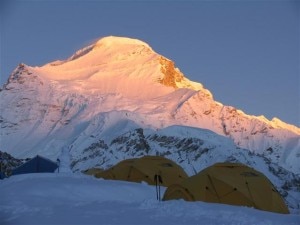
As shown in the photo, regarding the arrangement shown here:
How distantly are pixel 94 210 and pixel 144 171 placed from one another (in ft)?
68.6

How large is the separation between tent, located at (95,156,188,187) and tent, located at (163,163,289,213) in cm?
991

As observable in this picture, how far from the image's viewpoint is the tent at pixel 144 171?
3769 centimetres

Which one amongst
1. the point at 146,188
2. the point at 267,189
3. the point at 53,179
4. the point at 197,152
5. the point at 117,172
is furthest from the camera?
the point at 197,152

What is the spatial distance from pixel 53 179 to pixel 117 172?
1565 cm

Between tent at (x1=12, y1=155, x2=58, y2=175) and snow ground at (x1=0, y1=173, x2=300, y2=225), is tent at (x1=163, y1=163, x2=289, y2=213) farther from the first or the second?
tent at (x1=12, y1=155, x2=58, y2=175)

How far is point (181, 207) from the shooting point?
17453 millimetres

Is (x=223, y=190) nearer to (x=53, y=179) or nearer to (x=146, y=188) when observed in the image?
(x=146, y=188)

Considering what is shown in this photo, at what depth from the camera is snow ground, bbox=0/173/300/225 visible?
1570cm

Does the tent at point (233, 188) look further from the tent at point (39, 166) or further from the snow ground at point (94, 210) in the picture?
the tent at point (39, 166)

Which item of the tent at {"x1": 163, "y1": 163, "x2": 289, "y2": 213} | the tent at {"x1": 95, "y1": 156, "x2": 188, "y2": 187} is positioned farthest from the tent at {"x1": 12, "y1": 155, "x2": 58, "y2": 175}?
the tent at {"x1": 163, "y1": 163, "x2": 289, "y2": 213}

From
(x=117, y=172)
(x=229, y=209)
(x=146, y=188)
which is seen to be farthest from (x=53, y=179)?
(x=117, y=172)

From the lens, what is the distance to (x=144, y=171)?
38.0 m

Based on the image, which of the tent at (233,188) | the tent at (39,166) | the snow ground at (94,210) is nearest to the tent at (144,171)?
the tent at (39,166)

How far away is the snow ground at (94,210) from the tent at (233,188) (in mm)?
5224
